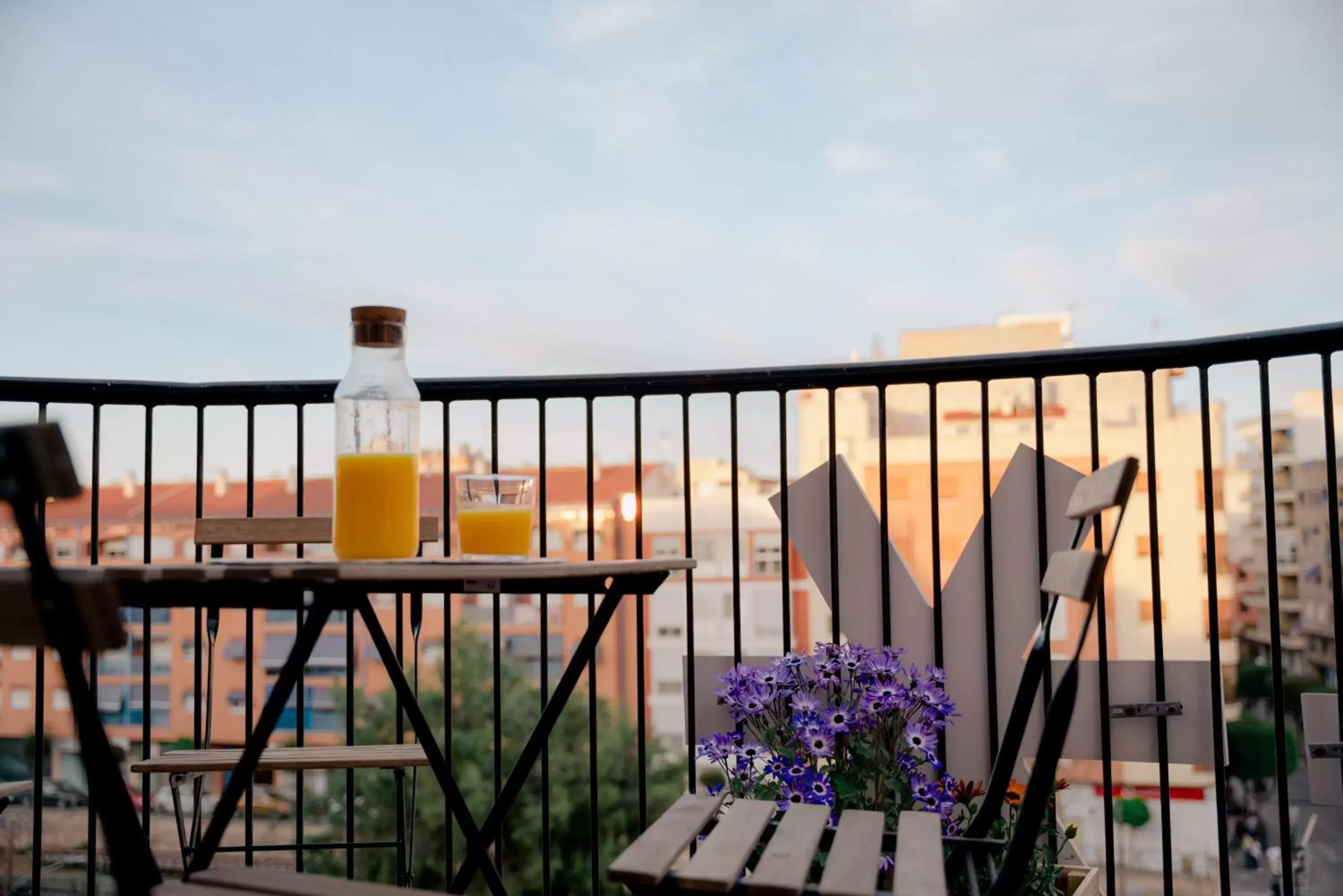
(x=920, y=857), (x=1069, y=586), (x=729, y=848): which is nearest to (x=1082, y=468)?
(x=1069, y=586)

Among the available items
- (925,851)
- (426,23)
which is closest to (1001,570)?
(925,851)

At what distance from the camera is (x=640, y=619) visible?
218 cm

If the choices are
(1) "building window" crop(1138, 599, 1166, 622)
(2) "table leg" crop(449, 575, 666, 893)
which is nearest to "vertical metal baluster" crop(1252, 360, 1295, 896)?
(2) "table leg" crop(449, 575, 666, 893)

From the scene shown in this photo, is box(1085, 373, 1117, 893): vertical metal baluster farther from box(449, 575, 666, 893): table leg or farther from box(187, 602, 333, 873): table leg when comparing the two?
box(187, 602, 333, 873): table leg

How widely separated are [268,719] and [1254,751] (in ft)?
124

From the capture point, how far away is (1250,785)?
202 ft

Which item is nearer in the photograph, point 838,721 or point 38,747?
point 838,721

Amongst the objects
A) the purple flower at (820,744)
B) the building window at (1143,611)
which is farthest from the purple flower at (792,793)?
the building window at (1143,611)

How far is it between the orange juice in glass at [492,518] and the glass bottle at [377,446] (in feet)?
0.30

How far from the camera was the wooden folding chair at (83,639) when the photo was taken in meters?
1.05

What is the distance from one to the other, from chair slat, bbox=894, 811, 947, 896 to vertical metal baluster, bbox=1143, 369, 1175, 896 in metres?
0.71

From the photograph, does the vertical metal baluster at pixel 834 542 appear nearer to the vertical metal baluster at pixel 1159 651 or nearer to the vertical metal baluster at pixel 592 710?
the vertical metal baluster at pixel 592 710

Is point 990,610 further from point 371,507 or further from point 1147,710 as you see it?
point 371,507

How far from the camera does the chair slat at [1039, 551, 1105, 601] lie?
4.10 ft
